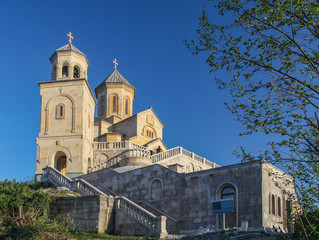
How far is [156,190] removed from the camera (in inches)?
1019

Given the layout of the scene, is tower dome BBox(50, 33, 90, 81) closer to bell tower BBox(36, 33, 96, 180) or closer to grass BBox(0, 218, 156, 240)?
bell tower BBox(36, 33, 96, 180)

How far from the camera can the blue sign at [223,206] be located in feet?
68.3

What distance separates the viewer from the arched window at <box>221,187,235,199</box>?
22.9m

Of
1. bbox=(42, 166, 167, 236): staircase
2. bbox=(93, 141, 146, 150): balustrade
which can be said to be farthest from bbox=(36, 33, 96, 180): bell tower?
bbox=(42, 166, 167, 236): staircase

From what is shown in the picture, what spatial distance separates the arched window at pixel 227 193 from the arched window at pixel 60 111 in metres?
19.0

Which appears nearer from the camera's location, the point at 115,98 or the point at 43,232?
the point at 43,232

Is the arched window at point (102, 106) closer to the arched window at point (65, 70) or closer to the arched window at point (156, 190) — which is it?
the arched window at point (65, 70)

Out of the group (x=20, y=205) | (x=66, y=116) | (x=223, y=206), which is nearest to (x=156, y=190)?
(x=223, y=206)

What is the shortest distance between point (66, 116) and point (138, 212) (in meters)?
17.7

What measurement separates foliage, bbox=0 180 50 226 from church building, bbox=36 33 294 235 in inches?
133

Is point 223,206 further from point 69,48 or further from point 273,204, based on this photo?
point 69,48

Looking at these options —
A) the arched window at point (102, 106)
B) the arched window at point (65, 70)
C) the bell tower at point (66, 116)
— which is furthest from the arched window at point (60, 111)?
the arched window at point (102, 106)

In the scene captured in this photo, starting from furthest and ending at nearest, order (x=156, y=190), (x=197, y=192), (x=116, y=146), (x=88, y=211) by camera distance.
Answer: (x=116, y=146) → (x=156, y=190) → (x=197, y=192) → (x=88, y=211)

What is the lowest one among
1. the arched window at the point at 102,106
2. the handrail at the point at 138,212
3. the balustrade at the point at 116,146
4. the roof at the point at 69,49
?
the handrail at the point at 138,212
